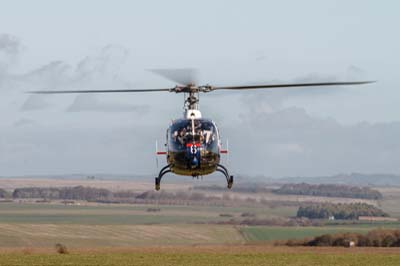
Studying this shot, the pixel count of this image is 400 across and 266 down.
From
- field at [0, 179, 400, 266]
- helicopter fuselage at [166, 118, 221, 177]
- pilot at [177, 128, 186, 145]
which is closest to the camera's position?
helicopter fuselage at [166, 118, 221, 177]

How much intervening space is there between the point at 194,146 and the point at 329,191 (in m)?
108

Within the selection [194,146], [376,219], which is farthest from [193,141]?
[376,219]

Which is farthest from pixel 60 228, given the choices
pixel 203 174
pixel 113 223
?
pixel 203 174

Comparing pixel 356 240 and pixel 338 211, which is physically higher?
pixel 338 211

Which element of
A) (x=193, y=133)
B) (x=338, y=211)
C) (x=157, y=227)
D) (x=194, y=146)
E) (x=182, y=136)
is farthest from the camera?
(x=338, y=211)

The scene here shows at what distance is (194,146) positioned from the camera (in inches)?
1542

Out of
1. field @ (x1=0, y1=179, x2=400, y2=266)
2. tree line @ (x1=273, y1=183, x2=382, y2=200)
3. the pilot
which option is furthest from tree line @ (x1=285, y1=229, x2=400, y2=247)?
the pilot

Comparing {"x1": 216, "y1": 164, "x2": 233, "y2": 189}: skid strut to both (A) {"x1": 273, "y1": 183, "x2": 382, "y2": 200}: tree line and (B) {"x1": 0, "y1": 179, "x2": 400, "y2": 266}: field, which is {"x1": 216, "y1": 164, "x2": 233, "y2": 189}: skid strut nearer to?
(B) {"x1": 0, "y1": 179, "x2": 400, "y2": 266}: field

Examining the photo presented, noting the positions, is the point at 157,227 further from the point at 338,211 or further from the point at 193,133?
the point at 193,133

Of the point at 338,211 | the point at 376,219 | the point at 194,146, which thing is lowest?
the point at 194,146

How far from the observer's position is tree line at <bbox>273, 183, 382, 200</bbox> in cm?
13825

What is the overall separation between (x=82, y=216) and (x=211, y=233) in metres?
22.4

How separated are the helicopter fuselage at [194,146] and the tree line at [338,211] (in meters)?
84.3

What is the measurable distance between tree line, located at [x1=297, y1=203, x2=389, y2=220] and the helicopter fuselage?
84299 mm
